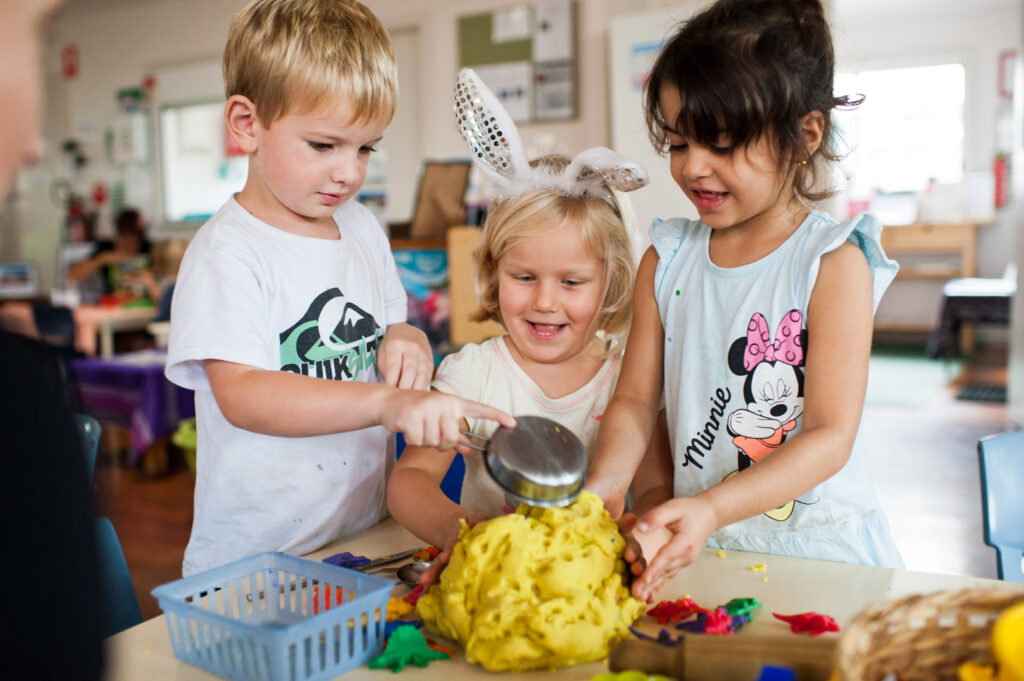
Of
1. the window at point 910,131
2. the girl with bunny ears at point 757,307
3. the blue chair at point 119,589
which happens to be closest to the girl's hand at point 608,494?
the girl with bunny ears at point 757,307

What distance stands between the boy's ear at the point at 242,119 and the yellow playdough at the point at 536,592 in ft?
1.76

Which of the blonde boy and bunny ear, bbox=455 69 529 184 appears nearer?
the blonde boy

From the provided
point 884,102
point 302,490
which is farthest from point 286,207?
point 884,102

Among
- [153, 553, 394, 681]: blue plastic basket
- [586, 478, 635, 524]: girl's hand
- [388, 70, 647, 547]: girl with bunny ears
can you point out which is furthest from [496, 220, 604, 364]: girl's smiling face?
[153, 553, 394, 681]: blue plastic basket

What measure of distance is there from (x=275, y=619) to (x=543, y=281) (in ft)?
1.87

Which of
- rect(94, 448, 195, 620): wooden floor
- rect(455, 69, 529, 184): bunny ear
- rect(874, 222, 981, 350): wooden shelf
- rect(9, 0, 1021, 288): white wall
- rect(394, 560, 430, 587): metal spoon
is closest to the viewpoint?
rect(394, 560, 430, 587): metal spoon

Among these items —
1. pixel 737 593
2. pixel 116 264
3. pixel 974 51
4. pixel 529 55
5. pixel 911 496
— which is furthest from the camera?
pixel 974 51

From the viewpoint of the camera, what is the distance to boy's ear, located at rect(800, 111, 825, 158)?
958 mm

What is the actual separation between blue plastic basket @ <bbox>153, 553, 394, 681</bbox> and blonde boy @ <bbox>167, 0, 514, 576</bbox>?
5.9 inches

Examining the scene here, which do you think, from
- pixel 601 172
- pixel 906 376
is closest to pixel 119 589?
pixel 601 172

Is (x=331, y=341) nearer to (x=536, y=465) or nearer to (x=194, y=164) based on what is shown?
(x=536, y=465)

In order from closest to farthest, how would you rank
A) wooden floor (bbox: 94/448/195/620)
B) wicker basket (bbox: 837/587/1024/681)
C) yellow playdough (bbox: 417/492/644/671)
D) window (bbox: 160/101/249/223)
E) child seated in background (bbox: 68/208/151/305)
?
wicker basket (bbox: 837/587/1024/681) < yellow playdough (bbox: 417/492/644/671) < wooden floor (bbox: 94/448/195/620) < child seated in background (bbox: 68/208/151/305) < window (bbox: 160/101/249/223)

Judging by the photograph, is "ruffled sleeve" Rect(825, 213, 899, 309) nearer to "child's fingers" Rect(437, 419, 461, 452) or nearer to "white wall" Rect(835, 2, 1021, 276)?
"child's fingers" Rect(437, 419, 461, 452)

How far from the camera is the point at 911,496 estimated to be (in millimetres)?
3105
